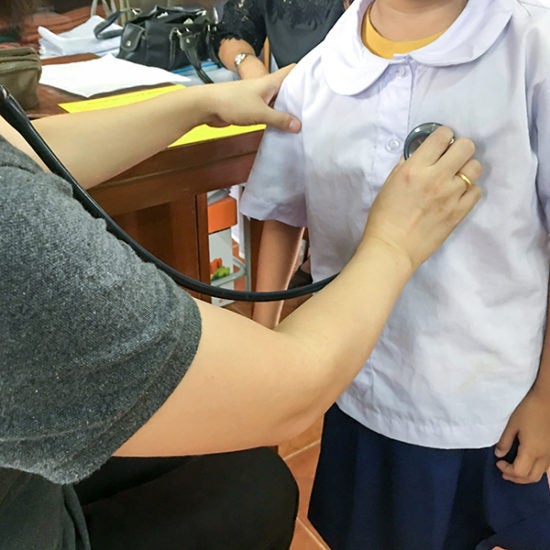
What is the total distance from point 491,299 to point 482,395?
123mm

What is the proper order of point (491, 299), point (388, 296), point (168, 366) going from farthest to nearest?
point (491, 299), point (388, 296), point (168, 366)

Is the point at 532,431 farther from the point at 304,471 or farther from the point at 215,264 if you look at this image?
the point at 215,264

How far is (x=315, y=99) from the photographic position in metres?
0.81

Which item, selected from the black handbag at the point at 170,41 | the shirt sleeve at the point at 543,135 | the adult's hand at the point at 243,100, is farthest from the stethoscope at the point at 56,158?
the black handbag at the point at 170,41

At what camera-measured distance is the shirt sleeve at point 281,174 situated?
2.81 ft

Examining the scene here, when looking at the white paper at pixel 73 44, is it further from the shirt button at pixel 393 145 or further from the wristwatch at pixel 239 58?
the shirt button at pixel 393 145

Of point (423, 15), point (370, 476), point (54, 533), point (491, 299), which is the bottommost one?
point (370, 476)

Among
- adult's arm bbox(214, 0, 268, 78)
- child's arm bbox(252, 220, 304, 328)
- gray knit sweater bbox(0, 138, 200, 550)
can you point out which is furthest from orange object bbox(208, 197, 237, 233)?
gray knit sweater bbox(0, 138, 200, 550)

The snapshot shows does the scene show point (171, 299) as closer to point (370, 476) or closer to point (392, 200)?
point (392, 200)

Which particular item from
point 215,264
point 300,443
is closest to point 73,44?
point 215,264

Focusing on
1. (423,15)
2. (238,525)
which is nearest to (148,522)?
(238,525)

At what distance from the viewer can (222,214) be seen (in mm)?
1819

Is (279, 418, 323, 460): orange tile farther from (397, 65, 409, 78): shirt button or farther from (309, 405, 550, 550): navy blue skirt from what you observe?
(397, 65, 409, 78): shirt button

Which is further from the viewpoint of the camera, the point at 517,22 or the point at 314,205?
the point at 314,205
